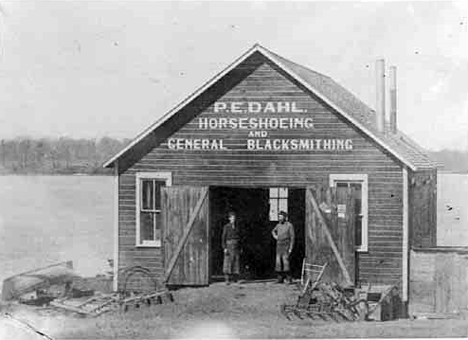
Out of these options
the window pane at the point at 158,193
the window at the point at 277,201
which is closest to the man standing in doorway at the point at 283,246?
the window pane at the point at 158,193

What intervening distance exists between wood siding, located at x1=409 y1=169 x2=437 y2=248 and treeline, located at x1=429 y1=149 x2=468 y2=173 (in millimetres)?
333

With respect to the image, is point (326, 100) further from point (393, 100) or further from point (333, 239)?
point (333, 239)

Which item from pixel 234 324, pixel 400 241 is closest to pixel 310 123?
pixel 400 241

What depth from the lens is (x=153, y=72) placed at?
13.0 meters

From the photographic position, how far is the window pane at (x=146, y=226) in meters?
14.0

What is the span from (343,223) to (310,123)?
1.52 metres

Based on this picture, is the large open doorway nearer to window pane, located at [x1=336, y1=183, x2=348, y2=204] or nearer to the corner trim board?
window pane, located at [x1=336, y1=183, x2=348, y2=204]

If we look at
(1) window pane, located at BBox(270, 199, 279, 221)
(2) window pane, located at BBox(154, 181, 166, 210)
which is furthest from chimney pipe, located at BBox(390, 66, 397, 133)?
(1) window pane, located at BBox(270, 199, 279, 221)

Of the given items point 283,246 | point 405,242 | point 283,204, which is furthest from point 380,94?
point 283,204

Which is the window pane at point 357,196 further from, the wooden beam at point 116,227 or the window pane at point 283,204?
the window pane at point 283,204

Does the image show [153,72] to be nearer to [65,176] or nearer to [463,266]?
[65,176]

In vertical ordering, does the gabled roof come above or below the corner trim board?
above

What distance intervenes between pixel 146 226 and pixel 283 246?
2.09m

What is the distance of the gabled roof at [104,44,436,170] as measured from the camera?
13164mm
